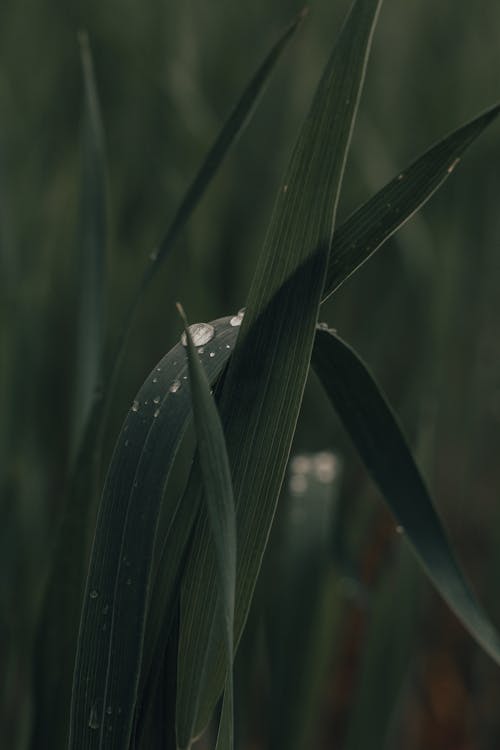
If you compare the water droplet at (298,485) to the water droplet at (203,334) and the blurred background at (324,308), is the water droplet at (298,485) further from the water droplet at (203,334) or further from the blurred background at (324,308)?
the water droplet at (203,334)

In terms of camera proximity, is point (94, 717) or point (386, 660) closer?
point (94, 717)

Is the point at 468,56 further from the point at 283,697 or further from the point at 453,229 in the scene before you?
the point at 283,697

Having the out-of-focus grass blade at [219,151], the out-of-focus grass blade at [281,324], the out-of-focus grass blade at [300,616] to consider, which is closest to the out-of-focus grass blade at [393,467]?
the out-of-focus grass blade at [281,324]

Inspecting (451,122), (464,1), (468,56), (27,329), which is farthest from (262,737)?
(464,1)

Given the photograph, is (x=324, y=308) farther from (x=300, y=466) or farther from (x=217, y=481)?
(x=217, y=481)

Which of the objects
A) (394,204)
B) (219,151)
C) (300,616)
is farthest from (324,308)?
(394,204)
